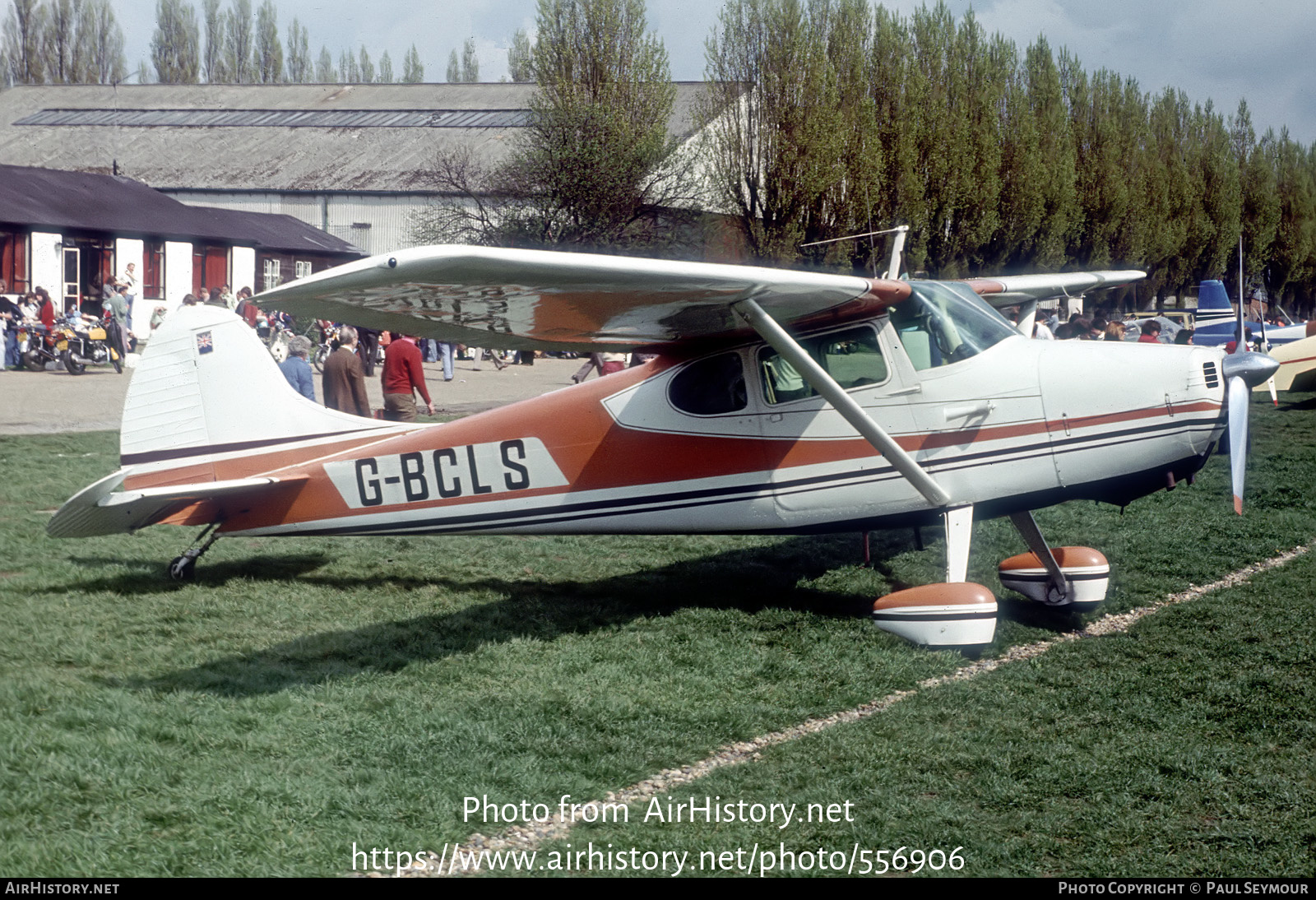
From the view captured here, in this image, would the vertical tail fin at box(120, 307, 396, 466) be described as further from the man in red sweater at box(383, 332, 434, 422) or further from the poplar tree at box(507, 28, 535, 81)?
the poplar tree at box(507, 28, 535, 81)

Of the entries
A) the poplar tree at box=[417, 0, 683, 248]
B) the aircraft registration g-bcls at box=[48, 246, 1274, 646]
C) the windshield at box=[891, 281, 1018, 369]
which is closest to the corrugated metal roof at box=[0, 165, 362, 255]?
the poplar tree at box=[417, 0, 683, 248]

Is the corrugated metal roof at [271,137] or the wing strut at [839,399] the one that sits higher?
the corrugated metal roof at [271,137]

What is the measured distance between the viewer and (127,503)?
7559 millimetres

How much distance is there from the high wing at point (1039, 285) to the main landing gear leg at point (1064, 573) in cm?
226

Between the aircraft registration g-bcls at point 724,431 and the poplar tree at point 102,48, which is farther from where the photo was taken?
the poplar tree at point 102,48

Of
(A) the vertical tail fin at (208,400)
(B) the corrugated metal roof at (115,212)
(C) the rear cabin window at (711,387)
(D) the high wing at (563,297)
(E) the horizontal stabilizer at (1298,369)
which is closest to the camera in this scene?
(D) the high wing at (563,297)

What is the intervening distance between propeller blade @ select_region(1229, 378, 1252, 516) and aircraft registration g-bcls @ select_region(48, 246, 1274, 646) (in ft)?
0.06

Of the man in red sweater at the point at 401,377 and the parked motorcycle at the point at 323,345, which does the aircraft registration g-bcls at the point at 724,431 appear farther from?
the parked motorcycle at the point at 323,345

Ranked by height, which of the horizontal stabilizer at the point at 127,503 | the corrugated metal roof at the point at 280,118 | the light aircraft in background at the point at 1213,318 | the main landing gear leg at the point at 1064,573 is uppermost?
the corrugated metal roof at the point at 280,118

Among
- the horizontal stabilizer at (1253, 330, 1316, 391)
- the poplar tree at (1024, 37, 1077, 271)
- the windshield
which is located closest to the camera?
the windshield

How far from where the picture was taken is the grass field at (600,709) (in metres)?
4.38

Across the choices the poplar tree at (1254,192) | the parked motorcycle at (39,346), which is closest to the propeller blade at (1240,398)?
the parked motorcycle at (39,346)

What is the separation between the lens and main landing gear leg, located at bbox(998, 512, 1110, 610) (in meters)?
7.90

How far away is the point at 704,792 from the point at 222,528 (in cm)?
506
